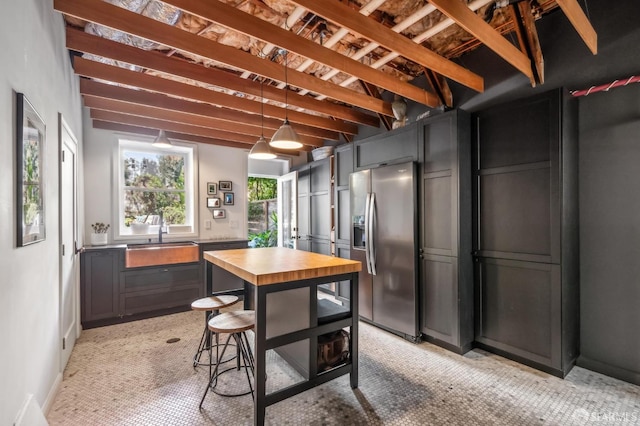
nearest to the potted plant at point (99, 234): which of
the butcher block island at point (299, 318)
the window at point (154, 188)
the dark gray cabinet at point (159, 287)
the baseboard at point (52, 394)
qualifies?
the window at point (154, 188)

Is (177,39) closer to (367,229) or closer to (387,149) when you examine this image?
(387,149)

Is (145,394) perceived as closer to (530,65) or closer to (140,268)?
(140,268)

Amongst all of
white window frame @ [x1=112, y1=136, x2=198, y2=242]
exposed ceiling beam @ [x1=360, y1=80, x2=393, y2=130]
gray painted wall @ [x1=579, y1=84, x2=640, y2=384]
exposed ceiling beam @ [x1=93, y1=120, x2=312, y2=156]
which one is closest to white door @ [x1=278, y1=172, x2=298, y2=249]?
exposed ceiling beam @ [x1=93, y1=120, x2=312, y2=156]

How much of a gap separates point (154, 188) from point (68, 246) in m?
2.08

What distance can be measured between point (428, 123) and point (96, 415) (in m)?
3.77

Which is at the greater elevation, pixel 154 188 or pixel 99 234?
pixel 154 188

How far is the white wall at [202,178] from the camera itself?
Result: 14.2ft

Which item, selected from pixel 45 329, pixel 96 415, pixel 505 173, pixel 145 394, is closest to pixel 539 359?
pixel 505 173

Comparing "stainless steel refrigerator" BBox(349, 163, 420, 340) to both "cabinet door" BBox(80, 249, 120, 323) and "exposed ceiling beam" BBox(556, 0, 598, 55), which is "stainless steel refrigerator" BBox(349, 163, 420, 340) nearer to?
"exposed ceiling beam" BBox(556, 0, 598, 55)

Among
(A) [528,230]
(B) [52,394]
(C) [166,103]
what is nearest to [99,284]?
(B) [52,394]

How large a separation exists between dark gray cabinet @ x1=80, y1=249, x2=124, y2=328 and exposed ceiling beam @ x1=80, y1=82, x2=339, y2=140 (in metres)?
1.93

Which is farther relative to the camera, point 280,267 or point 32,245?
point 280,267

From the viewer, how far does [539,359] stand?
262 centimetres

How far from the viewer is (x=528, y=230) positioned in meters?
2.70
